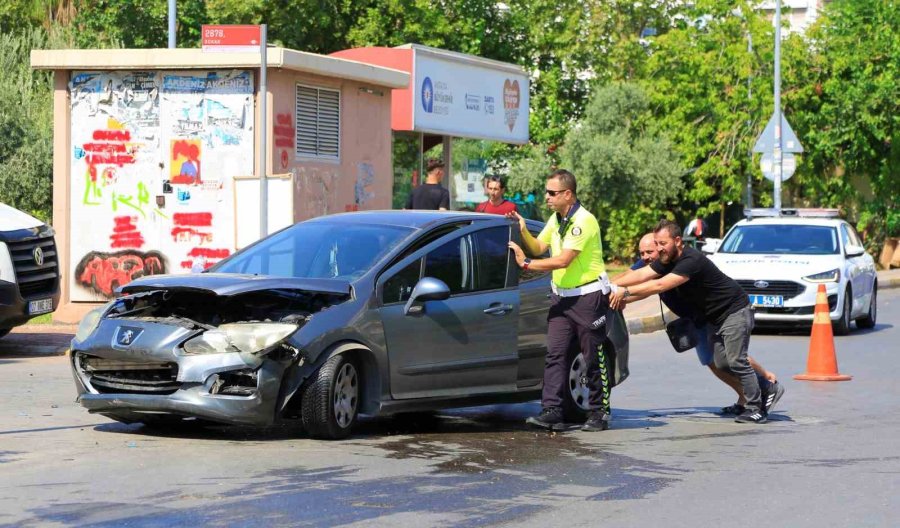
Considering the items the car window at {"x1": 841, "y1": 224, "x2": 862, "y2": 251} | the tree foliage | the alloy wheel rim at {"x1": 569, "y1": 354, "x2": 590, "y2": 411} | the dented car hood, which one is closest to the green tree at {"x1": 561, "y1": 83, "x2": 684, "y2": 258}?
the tree foliage

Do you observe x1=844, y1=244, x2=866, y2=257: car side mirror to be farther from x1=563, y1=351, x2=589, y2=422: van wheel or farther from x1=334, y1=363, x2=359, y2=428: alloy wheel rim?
x1=334, y1=363, x2=359, y2=428: alloy wheel rim

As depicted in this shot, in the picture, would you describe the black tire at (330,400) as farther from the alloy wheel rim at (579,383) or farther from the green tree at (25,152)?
the green tree at (25,152)

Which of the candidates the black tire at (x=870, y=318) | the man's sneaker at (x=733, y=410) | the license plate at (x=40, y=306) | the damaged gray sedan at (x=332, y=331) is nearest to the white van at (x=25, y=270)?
the license plate at (x=40, y=306)

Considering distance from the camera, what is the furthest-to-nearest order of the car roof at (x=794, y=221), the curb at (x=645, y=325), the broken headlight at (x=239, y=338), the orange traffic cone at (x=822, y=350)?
the car roof at (x=794, y=221) → the curb at (x=645, y=325) → the orange traffic cone at (x=822, y=350) → the broken headlight at (x=239, y=338)

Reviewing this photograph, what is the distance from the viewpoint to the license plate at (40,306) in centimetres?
1520

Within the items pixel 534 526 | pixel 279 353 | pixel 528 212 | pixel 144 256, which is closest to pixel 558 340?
pixel 279 353

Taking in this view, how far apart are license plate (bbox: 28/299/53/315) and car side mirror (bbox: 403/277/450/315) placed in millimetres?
6652

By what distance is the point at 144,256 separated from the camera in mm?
19172

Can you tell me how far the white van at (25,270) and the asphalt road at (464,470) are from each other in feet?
9.55

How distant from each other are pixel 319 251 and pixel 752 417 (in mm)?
3495

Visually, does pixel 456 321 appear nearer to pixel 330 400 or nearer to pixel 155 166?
pixel 330 400

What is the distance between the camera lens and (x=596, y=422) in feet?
34.0

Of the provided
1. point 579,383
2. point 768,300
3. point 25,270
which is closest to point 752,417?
point 579,383

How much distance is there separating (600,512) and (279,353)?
107 inches
